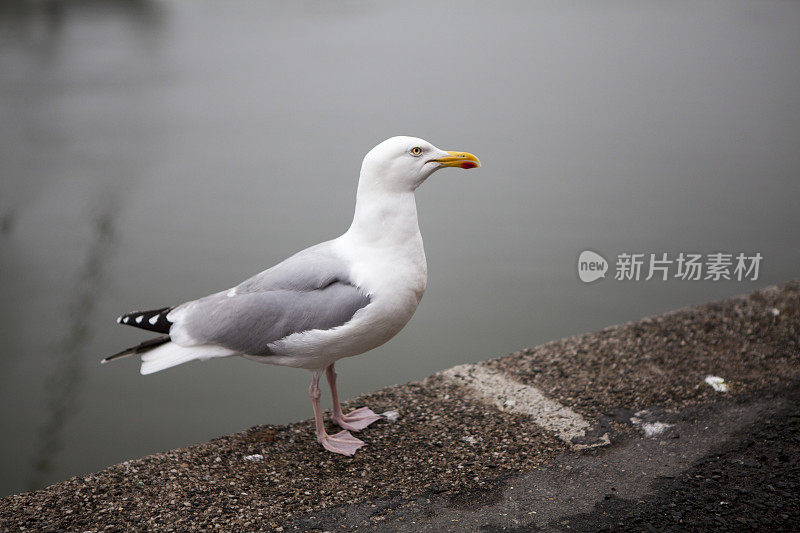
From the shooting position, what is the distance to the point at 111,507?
92.7 inches

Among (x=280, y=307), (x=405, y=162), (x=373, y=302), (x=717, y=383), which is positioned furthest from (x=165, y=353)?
(x=717, y=383)

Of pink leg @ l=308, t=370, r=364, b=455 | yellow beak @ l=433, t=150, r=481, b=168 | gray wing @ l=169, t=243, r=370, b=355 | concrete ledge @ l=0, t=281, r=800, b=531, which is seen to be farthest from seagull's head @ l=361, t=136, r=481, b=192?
concrete ledge @ l=0, t=281, r=800, b=531

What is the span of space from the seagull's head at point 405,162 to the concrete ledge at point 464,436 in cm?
101

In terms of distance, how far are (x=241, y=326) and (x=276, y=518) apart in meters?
0.63

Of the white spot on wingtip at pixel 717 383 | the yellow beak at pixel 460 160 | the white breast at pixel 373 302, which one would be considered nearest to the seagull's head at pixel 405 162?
the yellow beak at pixel 460 160

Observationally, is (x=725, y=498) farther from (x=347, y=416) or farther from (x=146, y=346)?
(x=146, y=346)

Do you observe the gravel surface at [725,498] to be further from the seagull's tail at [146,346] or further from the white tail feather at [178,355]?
the seagull's tail at [146,346]

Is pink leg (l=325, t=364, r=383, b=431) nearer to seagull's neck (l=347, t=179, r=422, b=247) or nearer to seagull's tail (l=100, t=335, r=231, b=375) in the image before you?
seagull's tail (l=100, t=335, r=231, b=375)

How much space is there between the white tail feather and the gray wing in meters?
0.03

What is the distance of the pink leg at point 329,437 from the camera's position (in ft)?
8.52

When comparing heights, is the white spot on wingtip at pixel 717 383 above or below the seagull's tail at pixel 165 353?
below

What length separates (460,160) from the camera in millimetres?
2299

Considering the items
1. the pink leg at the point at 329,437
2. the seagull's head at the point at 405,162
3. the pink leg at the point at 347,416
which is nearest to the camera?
the seagull's head at the point at 405,162

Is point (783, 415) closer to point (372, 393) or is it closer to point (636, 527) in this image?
point (636, 527)
